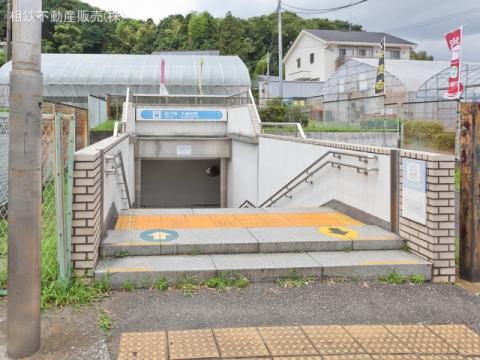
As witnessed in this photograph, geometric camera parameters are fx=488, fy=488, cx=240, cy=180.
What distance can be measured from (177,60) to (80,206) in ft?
102

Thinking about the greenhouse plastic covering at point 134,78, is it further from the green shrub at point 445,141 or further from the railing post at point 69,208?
the railing post at point 69,208

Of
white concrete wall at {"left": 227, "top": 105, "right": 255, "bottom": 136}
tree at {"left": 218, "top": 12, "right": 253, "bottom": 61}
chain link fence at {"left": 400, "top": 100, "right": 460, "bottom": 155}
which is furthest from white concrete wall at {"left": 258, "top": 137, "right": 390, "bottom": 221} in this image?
tree at {"left": 218, "top": 12, "right": 253, "bottom": 61}

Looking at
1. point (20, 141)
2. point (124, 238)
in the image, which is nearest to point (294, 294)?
point (124, 238)

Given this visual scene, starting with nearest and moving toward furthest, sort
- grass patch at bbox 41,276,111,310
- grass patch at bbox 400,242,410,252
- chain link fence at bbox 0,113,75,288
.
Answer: grass patch at bbox 41,276,111,310 → chain link fence at bbox 0,113,75,288 → grass patch at bbox 400,242,410,252

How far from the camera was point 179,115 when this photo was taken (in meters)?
18.9

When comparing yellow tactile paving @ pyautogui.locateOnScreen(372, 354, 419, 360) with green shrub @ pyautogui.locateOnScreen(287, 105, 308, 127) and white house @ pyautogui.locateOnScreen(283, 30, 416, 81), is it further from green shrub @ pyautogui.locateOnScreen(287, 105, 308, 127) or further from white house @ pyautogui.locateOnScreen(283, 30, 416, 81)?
white house @ pyautogui.locateOnScreen(283, 30, 416, 81)

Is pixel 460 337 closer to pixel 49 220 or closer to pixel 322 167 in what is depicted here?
pixel 49 220

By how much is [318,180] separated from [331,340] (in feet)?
17.9

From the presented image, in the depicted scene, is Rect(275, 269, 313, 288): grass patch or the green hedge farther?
the green hedge

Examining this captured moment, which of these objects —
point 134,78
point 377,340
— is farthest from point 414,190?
point 134,78

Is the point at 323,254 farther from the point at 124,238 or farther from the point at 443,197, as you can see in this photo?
the point at 124,238

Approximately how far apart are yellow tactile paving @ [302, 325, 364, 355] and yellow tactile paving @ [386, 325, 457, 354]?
0.38m

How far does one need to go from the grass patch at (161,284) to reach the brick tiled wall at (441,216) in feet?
8.59

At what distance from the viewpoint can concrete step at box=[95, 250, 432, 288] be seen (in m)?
4.51
